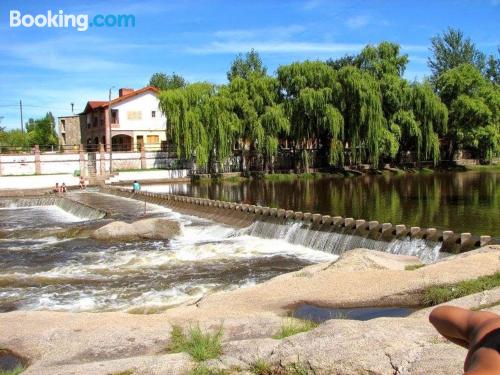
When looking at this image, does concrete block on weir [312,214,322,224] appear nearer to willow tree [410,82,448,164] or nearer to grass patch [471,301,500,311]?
grass patch [471,301,500,311]

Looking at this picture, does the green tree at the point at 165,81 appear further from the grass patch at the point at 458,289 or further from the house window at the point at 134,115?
the grass patch at the point at 458,289

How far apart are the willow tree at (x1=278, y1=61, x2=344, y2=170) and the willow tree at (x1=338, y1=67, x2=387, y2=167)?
91 centimetres

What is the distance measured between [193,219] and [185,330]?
56.9ft

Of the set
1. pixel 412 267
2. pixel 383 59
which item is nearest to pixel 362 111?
pixel 383 59

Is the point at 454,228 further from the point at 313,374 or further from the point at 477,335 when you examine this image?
the point at 477,335

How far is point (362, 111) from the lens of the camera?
44.8 meters

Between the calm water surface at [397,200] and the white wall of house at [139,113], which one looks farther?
the white wall of house at [139,113]

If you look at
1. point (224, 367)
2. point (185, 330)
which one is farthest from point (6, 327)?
point (224, 367)

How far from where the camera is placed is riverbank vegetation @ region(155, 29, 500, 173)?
4522cm

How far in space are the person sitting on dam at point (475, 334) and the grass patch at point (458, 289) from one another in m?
7.21

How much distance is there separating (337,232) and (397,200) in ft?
36.7

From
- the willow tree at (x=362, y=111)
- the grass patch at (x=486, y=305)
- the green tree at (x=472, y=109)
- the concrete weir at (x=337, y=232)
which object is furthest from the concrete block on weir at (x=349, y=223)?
the green tree at (x=472, y=109)

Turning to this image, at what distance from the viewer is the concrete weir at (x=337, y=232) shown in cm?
1406

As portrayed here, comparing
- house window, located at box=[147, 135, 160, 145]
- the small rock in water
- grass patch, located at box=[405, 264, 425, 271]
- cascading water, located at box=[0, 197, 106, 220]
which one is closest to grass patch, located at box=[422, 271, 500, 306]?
grass patch, located at box=[405, 264, 425, 271]
